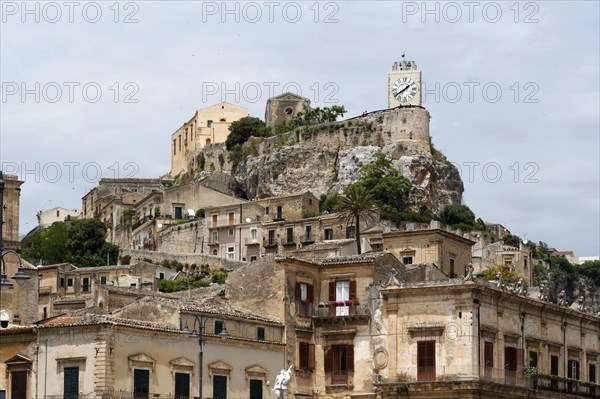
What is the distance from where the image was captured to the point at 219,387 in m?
64.0

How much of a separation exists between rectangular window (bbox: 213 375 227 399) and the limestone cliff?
240ft

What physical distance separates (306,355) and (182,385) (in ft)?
34.1

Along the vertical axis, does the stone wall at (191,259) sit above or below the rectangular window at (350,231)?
below

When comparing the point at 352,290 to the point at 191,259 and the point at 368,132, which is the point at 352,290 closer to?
the point at 191,259

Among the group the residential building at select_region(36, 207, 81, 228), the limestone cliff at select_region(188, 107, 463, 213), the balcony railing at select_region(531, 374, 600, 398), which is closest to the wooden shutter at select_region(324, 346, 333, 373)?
the balcony railing at select_region(531, 374, 600, 398)

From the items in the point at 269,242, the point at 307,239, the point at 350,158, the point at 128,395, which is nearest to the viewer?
the point at 128,395

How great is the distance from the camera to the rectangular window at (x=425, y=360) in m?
67.2

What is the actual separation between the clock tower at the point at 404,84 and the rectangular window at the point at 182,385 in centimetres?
8299

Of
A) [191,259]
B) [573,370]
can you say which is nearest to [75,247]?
[191,259]

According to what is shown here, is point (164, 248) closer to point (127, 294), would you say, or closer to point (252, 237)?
point (252, 237)

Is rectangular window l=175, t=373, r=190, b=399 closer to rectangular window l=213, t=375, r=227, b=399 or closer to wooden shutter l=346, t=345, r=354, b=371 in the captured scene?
rectangular window l=213, t=375, r=227, b=399

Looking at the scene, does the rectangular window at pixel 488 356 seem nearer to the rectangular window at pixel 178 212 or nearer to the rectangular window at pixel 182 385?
the rectangular window at pixel 182 385

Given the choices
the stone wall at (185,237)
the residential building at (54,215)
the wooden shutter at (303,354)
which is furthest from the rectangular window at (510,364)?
the residential building at (54,215)

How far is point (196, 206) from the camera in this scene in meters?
135
